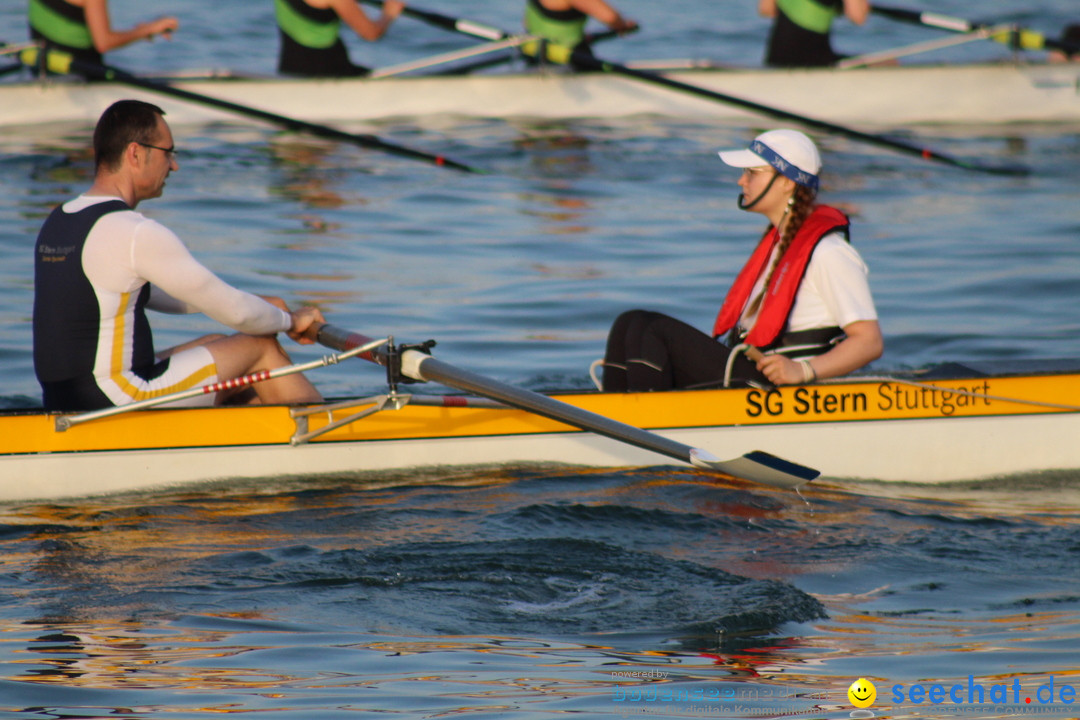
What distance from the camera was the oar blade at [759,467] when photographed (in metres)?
4.98

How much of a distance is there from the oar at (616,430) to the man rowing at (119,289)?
0.73 metres

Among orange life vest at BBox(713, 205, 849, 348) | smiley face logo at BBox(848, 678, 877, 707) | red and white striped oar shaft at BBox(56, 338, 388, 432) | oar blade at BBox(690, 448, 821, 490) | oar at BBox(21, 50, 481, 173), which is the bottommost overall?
smiley face logo at BBox(848, 678, 877, 707)

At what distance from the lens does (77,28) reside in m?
12.0

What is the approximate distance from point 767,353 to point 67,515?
2645mm

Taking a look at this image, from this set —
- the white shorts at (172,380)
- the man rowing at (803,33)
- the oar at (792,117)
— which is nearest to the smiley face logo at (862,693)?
the white shorts at (172,380)

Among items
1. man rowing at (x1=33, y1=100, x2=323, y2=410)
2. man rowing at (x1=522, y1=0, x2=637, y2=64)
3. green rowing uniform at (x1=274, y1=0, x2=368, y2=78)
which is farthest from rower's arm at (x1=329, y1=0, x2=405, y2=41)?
man rowing at (x1=33, y1=100, x2=323, y2=410)

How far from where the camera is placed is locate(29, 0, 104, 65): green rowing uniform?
1193 cm

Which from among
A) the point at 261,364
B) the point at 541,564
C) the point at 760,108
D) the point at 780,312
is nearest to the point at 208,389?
the point at 261,364

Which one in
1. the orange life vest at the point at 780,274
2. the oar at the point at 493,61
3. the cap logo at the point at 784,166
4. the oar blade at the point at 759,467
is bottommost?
the oar blade at the point at 759,467

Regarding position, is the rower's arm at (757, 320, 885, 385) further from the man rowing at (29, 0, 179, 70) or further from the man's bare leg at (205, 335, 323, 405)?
the man rowing at (29, 0, 179, 70)

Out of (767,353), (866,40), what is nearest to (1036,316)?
(767,353)

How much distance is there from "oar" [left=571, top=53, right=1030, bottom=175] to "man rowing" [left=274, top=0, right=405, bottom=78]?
183 centimetres

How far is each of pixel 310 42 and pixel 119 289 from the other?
8426 millimetres

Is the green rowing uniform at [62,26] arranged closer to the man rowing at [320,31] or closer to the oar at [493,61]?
the man rowing at [320,31]
